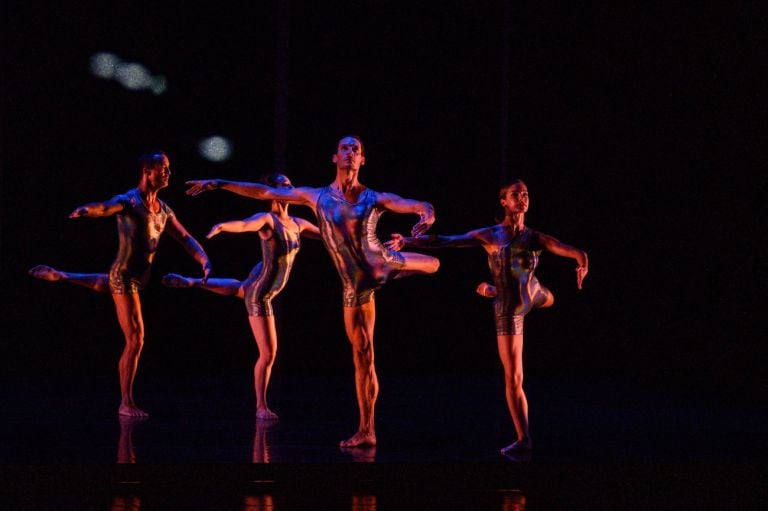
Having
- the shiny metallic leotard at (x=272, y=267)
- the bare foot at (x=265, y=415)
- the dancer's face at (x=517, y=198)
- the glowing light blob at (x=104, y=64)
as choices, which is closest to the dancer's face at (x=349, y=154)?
the dancer's face at (x=517, y=198)

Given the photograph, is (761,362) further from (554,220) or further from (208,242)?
(208,242)

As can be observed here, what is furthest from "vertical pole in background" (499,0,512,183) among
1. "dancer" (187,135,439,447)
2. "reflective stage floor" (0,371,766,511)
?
"dancer" (187,135,439,447)

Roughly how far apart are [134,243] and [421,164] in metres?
3.46

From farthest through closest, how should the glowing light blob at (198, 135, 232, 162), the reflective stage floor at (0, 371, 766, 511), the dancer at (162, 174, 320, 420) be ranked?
1. the glowing light blob at (198, 135, 232, 162)
2. the dancer at (162, 174, 320, 420)
3. the reflective stage floor at (0, 371, 766, 511)

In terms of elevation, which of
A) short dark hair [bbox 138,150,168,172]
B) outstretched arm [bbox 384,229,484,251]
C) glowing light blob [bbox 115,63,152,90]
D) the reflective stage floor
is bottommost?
the reflective stage floor

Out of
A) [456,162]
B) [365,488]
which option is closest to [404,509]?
[365,488]

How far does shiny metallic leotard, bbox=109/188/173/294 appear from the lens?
6.18m

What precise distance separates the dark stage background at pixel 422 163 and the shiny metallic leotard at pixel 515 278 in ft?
11.3

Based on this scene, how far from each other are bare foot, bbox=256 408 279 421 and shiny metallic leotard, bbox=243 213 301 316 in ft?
2.25

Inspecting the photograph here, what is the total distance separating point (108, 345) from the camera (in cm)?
881

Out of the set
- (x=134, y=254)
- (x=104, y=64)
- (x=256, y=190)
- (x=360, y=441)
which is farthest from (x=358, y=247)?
(x=104, y=64)

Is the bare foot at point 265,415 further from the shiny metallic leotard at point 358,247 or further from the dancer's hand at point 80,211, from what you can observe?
the dancer's hand at point 80,211

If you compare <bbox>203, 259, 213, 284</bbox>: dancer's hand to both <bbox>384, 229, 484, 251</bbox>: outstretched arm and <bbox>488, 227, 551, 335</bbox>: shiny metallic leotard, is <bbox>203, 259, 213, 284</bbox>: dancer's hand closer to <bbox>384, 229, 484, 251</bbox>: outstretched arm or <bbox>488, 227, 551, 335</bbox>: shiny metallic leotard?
<bbox>384, 229, 484, 251</bbox>: outstretched arm

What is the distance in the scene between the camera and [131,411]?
20.2 ft
